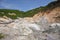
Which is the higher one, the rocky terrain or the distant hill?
the distant hill

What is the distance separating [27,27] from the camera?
6.54 metres

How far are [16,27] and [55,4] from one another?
1789 millimetres

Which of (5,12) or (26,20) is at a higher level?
(5,12)

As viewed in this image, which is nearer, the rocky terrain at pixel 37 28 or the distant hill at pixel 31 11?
the rocky terrain at pixel 37 28

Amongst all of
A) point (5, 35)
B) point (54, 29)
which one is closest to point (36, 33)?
point (54, 29)

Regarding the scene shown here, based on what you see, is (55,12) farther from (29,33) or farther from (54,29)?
(29,33)

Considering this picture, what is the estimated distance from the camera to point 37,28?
6.39 m

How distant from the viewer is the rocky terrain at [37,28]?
611 cm

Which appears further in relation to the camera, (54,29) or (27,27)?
(27,27)

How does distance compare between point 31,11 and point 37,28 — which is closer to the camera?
point 37,28

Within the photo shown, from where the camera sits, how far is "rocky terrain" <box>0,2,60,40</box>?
20.0 feet

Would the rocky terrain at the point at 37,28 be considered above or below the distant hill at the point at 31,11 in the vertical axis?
below

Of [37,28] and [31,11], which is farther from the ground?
[31,11]

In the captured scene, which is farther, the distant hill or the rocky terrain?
the distant hill
